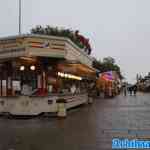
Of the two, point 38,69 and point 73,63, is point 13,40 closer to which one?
point 38,69

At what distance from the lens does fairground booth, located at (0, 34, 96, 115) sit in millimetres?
21344

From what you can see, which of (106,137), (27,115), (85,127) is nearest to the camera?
(106,137)

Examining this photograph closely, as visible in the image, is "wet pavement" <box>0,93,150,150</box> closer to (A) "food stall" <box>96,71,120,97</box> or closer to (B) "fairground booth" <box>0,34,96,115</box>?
(B) "fairground booth" <box>0,34,96,115</box>

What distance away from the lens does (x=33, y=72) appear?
78.1 feet

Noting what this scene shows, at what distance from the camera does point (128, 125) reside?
15.9m

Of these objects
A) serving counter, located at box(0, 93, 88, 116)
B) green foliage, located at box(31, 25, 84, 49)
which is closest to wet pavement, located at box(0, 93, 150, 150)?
serving counter, located at box(0, 93, 88, 116)

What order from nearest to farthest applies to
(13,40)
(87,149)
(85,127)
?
(87,149) < (85,127) < (13,40)

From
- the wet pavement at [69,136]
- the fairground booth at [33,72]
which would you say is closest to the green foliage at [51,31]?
the fairground booth at [33,72]

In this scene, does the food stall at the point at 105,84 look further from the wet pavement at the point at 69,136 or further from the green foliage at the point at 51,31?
the wet pavement at the point at 69,136

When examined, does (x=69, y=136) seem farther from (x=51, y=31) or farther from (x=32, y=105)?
(x=51, y=31)

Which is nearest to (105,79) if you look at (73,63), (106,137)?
(73,63)

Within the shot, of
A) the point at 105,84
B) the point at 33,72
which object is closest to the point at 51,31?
the point at 105,84

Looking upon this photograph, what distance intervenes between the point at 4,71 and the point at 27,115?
4.55 m

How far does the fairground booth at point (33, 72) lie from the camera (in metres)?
21.3
